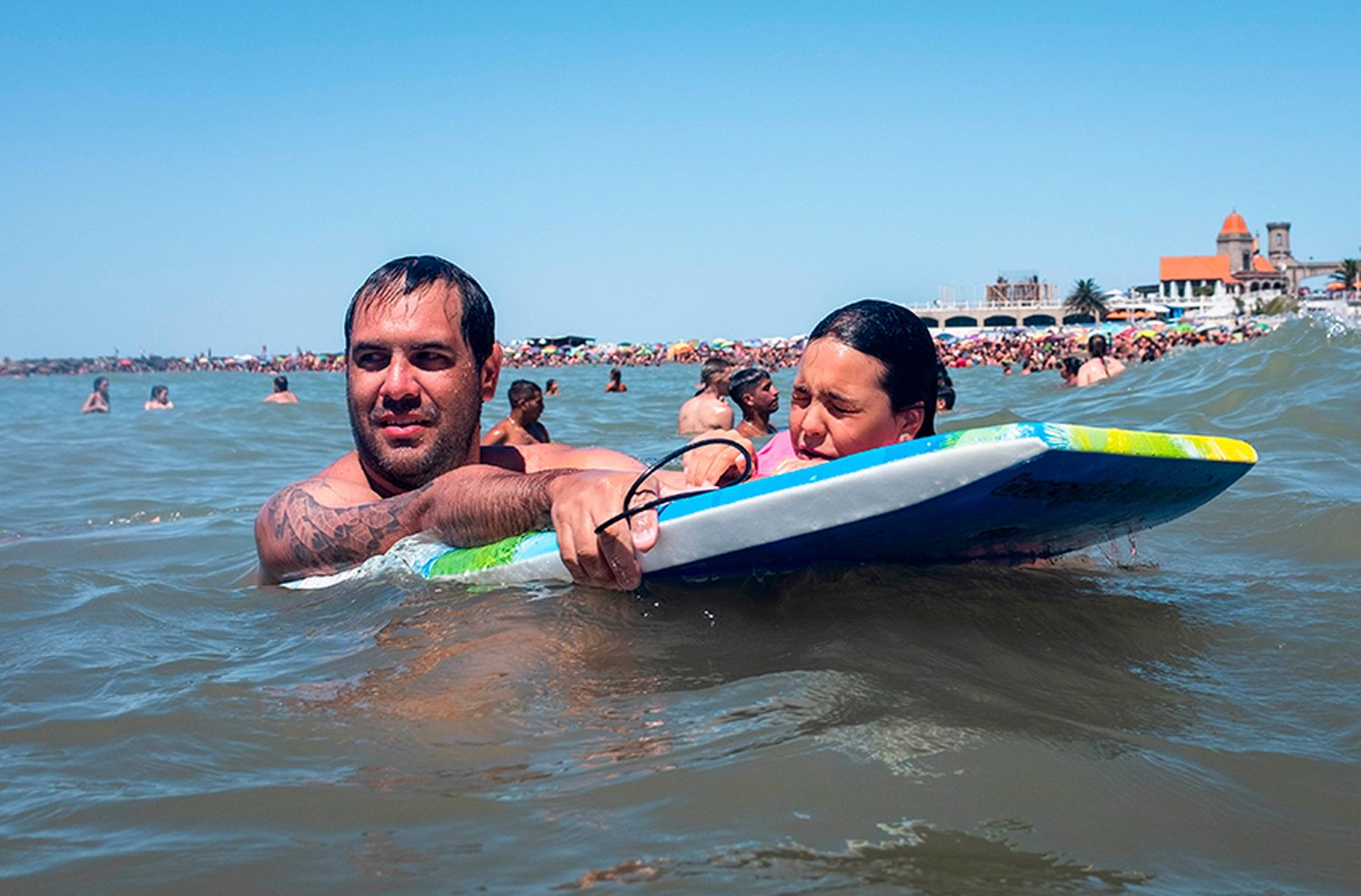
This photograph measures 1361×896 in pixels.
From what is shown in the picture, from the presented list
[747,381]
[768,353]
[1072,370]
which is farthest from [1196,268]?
[747,381]

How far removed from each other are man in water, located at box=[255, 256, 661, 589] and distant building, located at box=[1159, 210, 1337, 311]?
105 metres

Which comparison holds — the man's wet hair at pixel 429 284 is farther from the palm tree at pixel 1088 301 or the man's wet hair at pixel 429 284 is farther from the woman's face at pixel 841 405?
the palm tree at pixel 1088 301

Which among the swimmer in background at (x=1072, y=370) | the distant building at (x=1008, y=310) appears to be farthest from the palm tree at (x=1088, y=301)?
the swimmer in background at (x=1072, y=370)

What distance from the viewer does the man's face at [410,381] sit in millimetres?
3584

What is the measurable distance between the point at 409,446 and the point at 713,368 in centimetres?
868

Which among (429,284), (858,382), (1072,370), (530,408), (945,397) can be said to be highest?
(429,284)

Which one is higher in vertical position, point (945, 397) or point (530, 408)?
point (530, 408)

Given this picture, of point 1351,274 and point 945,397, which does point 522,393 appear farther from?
point 1351,274

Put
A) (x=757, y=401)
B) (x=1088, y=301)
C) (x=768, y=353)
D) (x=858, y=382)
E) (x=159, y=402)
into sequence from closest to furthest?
(x=858, y=382) < (x=757, y=401) < (x=159, y=402) < (x=768, y=353) < (x=1088, y=301)

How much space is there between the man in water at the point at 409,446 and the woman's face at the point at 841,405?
59 centimetres

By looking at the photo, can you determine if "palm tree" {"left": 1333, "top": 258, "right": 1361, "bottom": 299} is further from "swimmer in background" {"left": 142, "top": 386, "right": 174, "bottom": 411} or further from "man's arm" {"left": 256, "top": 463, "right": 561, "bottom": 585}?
"man's arm" {"left": 256, "top": 463, "right": 561, "bottom": 585}

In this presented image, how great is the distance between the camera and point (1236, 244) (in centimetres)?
11056

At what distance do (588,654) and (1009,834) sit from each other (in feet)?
3.99

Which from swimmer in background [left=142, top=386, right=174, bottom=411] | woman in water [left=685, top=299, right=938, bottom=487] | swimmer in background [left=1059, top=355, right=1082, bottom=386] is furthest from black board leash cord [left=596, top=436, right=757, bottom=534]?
swimmer in background [left=142, top=386, right=174, bottom=411]
